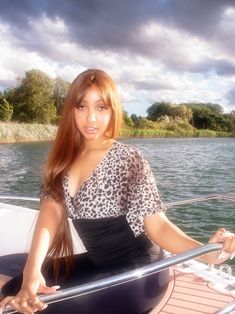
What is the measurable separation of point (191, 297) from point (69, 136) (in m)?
1.44

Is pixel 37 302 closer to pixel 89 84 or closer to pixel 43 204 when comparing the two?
pixel 43 204

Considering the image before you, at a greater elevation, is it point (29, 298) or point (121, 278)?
point (121, 278)

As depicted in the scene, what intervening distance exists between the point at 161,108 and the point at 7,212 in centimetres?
8263

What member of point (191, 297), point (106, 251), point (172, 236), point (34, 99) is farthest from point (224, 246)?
point (34, 99)

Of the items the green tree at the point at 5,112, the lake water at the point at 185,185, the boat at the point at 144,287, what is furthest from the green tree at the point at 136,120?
the boat at the point at 144,287

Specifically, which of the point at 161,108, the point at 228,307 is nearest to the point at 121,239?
the point at 228,307

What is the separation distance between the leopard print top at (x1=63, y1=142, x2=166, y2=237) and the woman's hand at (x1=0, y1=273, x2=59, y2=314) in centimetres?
39

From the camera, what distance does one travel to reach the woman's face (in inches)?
76.5

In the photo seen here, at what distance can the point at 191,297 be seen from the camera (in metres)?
2.66

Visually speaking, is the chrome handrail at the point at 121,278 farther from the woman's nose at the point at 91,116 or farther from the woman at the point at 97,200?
the woman's nose at the point at 91,116

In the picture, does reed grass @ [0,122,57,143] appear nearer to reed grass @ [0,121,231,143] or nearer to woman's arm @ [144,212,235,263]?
reed grass @ [0,121,231,143]

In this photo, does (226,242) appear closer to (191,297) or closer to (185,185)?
(191,297)

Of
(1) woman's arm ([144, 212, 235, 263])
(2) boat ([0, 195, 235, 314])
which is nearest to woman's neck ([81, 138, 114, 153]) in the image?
(1) woman's arm ([144, 212, 235, 263])

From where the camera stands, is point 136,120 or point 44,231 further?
point 136,120
